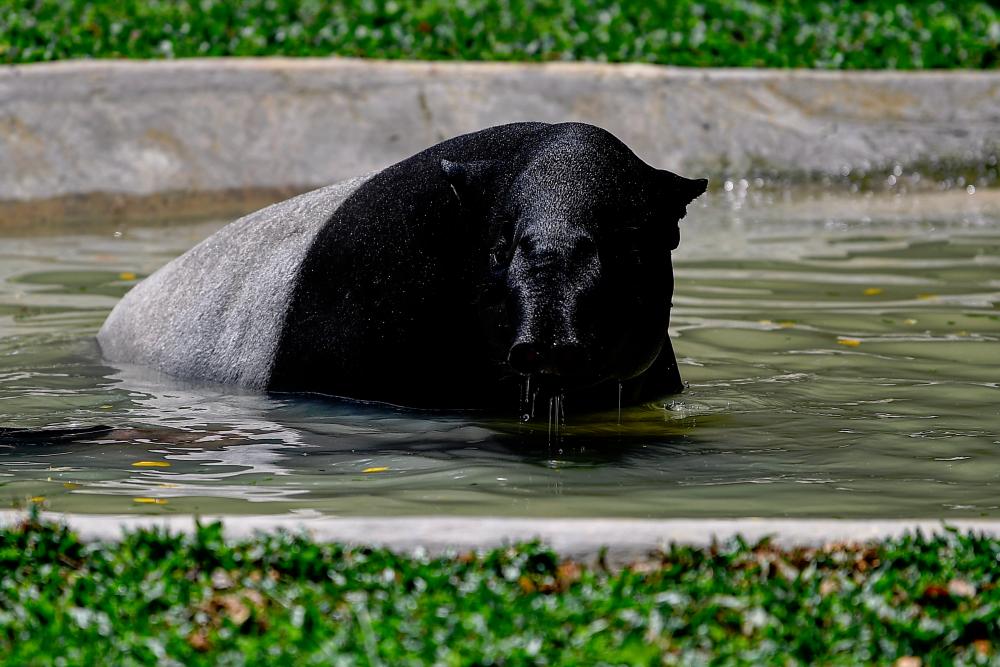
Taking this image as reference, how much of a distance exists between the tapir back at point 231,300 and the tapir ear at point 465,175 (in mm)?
1019

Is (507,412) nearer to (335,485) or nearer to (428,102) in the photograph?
(335,485)

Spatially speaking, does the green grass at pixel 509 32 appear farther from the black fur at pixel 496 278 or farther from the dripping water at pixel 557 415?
the dripping water at pixel 557 415

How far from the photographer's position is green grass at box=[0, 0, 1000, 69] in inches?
604

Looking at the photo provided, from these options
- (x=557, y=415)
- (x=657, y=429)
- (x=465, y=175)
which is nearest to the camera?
(x=465, y=175)

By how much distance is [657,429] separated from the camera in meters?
6.55

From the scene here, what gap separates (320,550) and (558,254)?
165 cm

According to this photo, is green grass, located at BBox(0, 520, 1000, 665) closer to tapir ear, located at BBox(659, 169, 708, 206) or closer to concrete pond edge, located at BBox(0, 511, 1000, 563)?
concrete pond edge, located at BBox(0, 511, 1000, 563)

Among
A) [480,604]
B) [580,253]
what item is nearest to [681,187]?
[580,253]

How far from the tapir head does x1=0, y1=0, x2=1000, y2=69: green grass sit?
920 centimetres

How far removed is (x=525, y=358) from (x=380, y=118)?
860 centimetres

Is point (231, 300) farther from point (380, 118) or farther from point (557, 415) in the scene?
point (380, 118)

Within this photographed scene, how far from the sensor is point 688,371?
7.80m

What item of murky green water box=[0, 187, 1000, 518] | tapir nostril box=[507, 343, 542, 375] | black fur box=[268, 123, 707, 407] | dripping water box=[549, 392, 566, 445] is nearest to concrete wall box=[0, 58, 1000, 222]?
murky green water box=[0, 187, 1000, 518]

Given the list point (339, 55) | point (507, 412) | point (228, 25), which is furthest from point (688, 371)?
point (228, 25)
